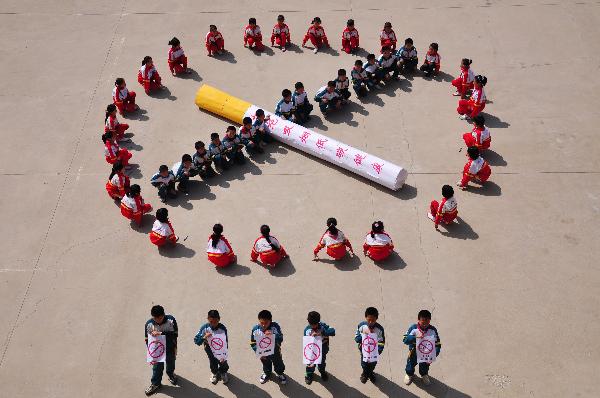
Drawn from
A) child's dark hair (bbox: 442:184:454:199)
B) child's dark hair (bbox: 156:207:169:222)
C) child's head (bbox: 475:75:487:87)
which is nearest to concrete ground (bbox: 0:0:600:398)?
child's dark hair (bbox: 156:207:169:222)

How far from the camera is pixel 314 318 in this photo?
29.4 feet

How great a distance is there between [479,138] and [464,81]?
7.70 ft

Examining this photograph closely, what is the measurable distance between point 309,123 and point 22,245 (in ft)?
21.6

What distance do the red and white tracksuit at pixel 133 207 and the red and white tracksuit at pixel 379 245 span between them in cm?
427

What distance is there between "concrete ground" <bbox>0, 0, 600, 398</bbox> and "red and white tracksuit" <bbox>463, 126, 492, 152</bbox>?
1.54ft

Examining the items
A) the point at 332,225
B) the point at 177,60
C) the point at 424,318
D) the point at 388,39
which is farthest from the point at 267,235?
the point at 388,39

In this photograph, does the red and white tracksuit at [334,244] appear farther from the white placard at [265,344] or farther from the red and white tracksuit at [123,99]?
the red and white tracksuit at [123,99]

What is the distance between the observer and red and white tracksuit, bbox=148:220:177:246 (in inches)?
464

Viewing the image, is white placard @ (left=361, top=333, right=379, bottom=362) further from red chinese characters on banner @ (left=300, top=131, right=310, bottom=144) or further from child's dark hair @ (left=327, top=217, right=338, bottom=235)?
red chinese characters on banner @ (left=300, top=131, right=310, bottom=144)

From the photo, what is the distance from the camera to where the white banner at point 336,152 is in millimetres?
12961

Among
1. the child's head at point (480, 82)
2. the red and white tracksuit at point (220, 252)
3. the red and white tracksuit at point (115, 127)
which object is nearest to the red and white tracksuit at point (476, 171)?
the child's head at point (480, 82)

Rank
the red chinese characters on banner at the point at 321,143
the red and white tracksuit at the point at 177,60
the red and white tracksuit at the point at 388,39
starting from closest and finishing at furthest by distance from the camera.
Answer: the red chinese characters on banner at the point at 321,143 < the red and white tracksuit at the point at 177,60 < the red and white tracksuit at the point at 388,39

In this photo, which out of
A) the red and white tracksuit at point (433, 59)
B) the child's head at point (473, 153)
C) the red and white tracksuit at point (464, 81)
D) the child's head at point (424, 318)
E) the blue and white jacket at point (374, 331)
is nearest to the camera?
the child's head at point (424, 318)

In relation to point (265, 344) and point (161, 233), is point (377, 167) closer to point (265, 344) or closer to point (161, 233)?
point (161, 233)
